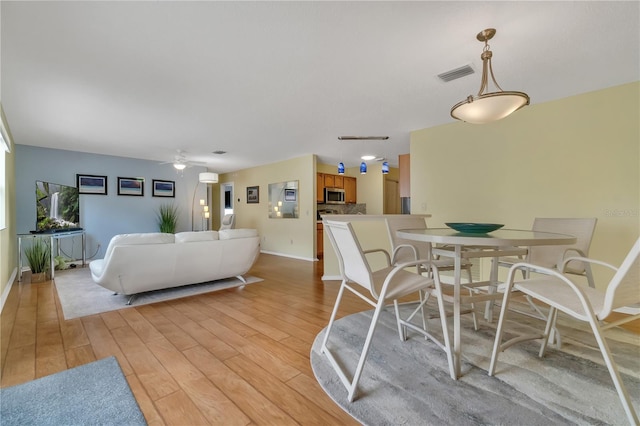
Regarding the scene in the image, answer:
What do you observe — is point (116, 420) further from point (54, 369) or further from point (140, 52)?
point (140, 52)

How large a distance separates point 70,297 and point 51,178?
338cm

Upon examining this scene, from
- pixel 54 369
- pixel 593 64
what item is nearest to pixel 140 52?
pixel 54 369

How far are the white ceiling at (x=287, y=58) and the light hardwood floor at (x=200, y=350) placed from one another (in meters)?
2.25

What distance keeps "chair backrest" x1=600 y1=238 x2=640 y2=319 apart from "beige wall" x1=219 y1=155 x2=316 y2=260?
16.2ft

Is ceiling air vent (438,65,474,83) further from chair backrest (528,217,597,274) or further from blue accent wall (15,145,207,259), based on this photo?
blue accent wall (15,145,207,259)

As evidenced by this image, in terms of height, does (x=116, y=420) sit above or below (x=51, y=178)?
below

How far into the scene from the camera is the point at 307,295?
330 centimetres

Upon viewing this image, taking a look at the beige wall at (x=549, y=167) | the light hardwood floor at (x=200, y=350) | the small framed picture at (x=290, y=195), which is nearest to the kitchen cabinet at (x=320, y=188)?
the small framed picture at (x=290, y=195)

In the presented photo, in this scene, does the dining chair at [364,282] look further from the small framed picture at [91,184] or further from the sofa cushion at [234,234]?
the small framed picture at [91,184]

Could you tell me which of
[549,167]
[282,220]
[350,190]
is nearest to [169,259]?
[282,220]

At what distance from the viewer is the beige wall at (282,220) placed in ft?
19.4

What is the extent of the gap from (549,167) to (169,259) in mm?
4477

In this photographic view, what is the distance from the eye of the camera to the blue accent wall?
4824 millimetres

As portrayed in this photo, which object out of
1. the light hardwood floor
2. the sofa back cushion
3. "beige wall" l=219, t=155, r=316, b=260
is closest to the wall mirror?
"beige wall" l=219, t=155, r=316, b=260
